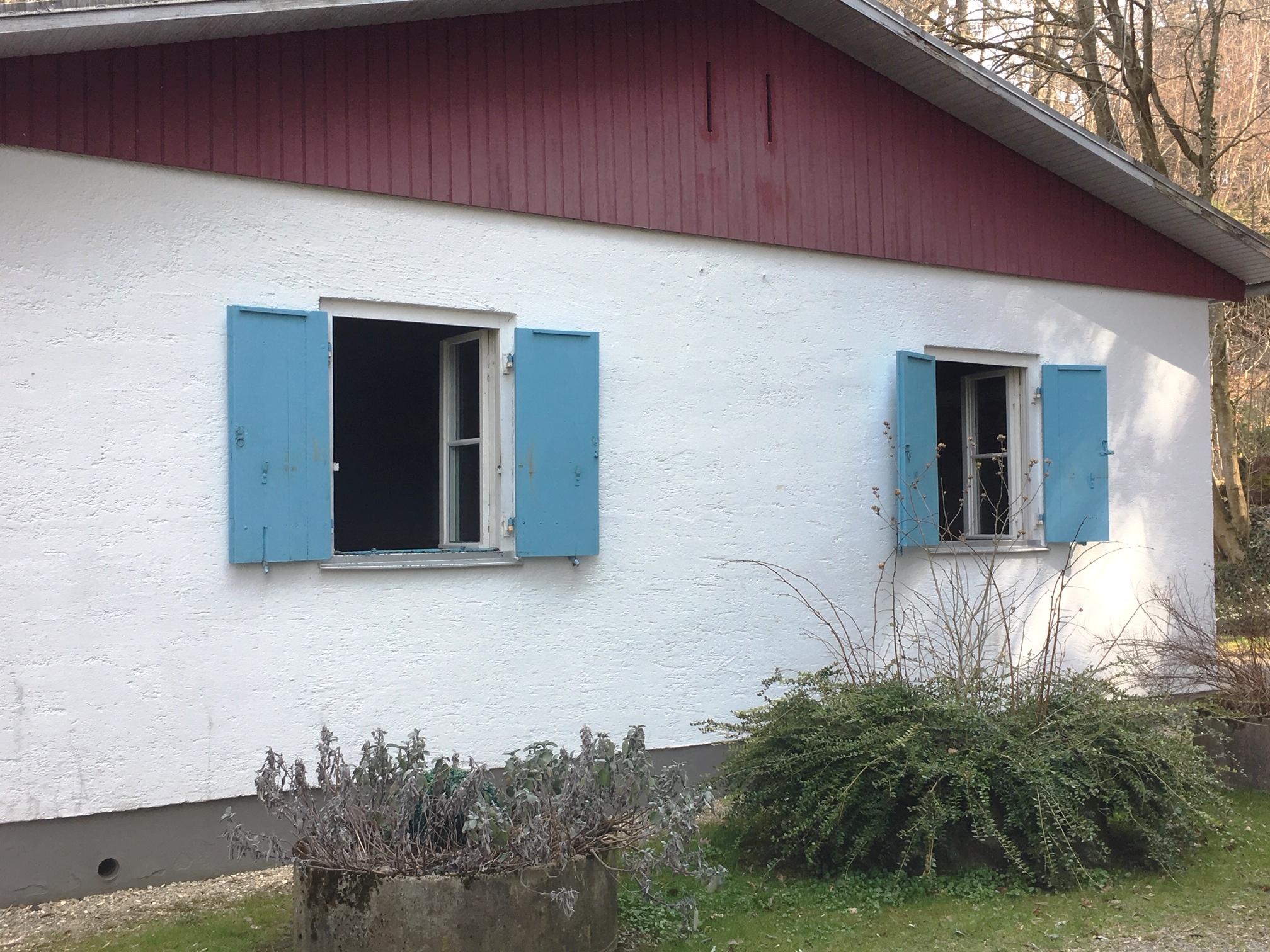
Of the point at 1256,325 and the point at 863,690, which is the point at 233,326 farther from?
the point at 1256,325

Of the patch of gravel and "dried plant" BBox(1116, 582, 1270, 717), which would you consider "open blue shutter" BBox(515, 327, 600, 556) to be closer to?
the patch of gravel

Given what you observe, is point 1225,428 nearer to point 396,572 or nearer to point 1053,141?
point 1053,141

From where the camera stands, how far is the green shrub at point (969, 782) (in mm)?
4961

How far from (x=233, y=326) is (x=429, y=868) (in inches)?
108

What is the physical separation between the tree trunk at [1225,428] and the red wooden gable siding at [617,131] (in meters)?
6.20

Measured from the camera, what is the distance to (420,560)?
579cm

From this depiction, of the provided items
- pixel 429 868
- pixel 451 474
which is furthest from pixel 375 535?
pixel 429 868

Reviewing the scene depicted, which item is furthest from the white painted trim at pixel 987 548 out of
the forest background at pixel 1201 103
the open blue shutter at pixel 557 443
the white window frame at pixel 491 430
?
the white window frame at pixel 491 430

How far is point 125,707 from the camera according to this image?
16.5ft

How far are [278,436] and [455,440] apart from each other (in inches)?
51.5

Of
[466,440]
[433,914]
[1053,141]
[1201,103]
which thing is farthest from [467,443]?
[1201,103]

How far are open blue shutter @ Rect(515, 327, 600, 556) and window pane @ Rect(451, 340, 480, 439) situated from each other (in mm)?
418

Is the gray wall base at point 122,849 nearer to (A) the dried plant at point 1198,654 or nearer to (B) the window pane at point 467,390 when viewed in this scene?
(B) the window pane at point 467,390

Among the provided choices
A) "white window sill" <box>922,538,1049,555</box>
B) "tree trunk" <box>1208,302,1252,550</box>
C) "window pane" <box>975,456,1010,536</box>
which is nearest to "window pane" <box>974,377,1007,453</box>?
"window pane" <box>975,456,1010,536</box>
